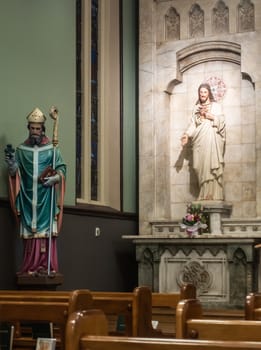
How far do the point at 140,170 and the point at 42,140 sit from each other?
301cm

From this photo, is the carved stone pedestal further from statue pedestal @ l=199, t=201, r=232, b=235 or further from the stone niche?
statue pedestal @ l=199, t=201, r=232, b=235

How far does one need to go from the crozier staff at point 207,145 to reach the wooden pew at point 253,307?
6306 millimetres

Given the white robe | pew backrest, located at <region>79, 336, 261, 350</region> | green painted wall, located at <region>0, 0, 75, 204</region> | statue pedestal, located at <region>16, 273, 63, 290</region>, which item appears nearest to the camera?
pew backrest, located at <region>79, 336, 261, 350</region>

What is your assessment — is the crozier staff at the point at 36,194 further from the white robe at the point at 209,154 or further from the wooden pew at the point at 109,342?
the wooden pew at the point at 109,342

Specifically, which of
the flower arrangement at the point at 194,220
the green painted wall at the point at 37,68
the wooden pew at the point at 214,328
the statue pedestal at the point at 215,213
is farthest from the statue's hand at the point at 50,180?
the wooden pew at the point at 214,328

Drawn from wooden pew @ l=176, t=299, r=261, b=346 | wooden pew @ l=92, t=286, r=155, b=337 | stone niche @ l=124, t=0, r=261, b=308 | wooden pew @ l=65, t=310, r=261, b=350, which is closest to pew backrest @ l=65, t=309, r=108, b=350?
wooden pew @ l=65, t=310, r=261, b=350

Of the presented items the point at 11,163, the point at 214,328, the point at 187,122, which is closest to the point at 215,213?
the point at 187,122

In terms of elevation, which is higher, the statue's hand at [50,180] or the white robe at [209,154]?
the white robe at [209,154]

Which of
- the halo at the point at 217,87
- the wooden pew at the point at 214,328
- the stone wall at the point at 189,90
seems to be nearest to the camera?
the wooden pew at the point at 214,328

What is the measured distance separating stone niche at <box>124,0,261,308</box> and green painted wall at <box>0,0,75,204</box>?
5.24 feet

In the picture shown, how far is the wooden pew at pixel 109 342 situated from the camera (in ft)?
5.77

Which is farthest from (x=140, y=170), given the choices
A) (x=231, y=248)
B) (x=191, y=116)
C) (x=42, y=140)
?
(x=42, y=140)

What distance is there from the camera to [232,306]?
8984 mm

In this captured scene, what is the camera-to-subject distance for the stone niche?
9.52 meters
